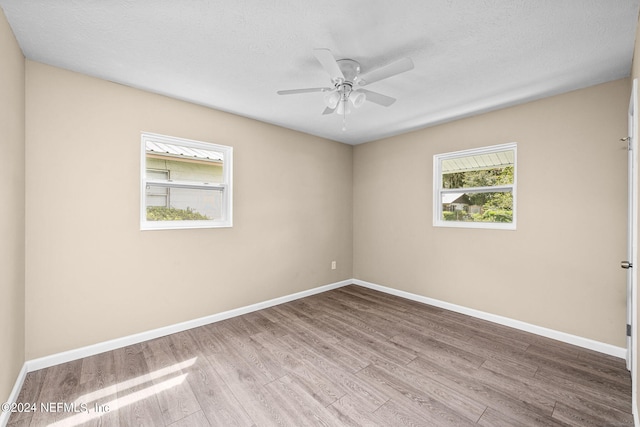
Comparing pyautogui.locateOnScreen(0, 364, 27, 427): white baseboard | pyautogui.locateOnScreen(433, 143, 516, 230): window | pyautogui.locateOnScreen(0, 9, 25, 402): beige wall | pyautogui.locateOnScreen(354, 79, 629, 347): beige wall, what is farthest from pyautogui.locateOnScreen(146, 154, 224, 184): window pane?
pyautogui.locateOnScreen(433, 143, 516, 230): window

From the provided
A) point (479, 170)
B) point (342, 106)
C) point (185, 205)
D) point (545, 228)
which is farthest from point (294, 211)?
point (545, 228)

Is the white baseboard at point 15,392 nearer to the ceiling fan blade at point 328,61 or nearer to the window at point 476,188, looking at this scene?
the ceiling fan blade at point 328,61

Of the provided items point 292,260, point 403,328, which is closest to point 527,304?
point 403,328

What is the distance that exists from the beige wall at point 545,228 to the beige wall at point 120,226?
79.3 inches

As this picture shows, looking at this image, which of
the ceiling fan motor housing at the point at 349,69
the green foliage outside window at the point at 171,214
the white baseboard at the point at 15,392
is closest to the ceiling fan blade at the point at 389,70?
the ceiling fan motor housing at the point at 349,69

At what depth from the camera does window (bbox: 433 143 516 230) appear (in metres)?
3.18

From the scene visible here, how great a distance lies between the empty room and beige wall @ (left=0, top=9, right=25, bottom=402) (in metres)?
0.03

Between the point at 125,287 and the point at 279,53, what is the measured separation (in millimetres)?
2562

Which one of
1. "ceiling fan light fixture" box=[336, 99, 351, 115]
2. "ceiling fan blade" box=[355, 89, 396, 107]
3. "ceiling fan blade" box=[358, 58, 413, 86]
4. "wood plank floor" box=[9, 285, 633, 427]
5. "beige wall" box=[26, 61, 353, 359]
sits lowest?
"wood plank floor" box=[9, 285, 633, 427]

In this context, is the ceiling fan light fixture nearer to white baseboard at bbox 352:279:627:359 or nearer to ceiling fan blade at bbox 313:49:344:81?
ceiling fan blade at bbox 313:49:344:81

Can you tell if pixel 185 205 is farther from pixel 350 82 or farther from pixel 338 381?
pixel 338 381

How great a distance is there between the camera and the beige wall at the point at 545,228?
8.20 feet

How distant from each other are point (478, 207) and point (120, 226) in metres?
4.02

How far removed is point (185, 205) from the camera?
3.12 m
